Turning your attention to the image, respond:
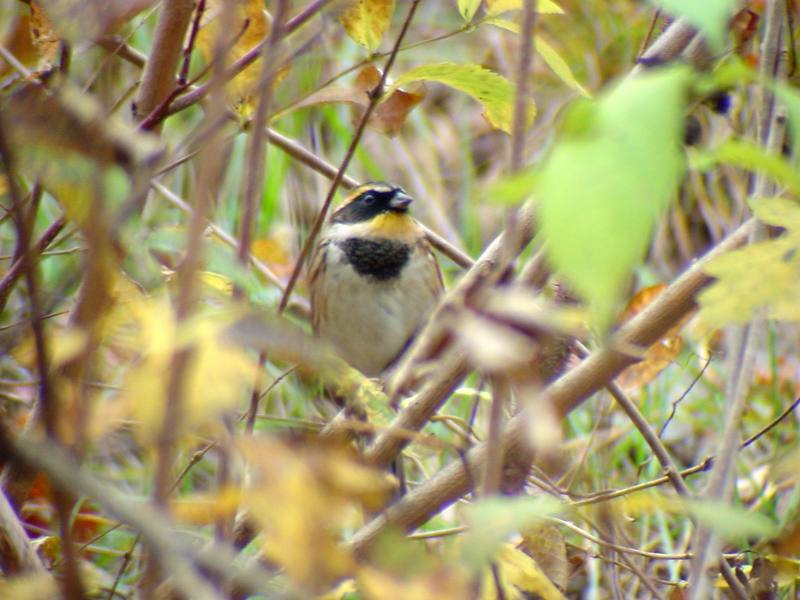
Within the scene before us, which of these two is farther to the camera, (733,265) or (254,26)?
(254,26)

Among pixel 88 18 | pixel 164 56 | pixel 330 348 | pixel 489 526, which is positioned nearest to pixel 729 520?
pixel 489 526

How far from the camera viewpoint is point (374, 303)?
10.4 ft

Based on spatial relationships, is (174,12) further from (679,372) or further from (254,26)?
(679,372)

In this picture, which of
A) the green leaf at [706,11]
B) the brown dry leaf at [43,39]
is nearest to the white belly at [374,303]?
the brown dry leaf at [43,39]

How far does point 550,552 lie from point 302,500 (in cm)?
98

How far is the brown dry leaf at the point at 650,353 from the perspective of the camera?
78.2 inches

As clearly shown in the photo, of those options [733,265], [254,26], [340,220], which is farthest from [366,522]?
[340,220]

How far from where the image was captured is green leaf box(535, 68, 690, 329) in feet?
1.90

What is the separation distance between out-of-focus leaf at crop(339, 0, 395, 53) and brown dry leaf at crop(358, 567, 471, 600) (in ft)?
3.16

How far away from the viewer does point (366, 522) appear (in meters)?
1.62

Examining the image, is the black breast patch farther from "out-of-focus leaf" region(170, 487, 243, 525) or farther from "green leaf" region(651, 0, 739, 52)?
"green leaf" region(651, 0, 739, 52)

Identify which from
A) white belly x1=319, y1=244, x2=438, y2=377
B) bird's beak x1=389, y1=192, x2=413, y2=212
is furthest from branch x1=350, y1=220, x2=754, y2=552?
bird's beak x1=389, y1=192, x2=413, y2=212

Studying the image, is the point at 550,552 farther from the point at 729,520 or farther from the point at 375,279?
the point at 375,279

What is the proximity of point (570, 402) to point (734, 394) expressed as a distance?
1.01ft
